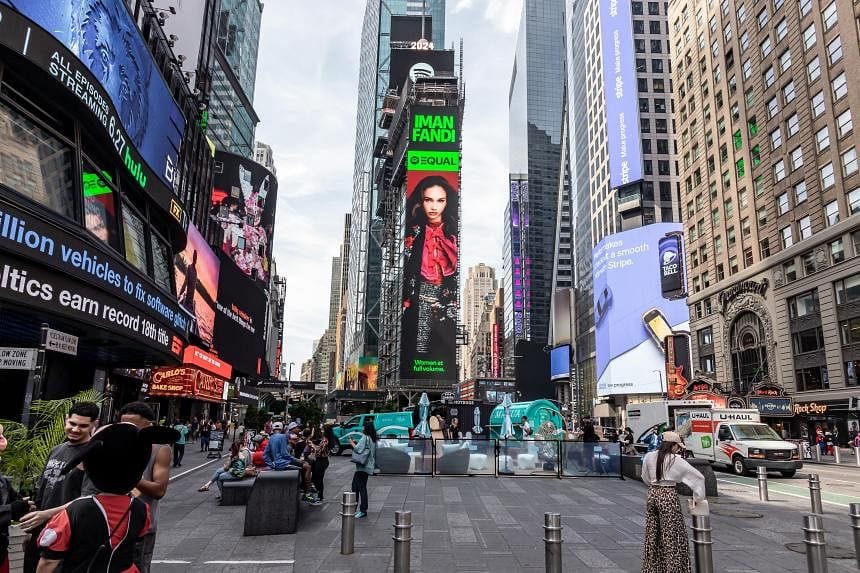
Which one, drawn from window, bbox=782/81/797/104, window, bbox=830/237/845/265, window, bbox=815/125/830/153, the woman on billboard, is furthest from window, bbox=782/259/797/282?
the woman on billboard

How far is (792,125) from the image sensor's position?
45125mm

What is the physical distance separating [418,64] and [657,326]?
6745cm

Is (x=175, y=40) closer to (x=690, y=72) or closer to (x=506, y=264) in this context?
(x=690, y=72)

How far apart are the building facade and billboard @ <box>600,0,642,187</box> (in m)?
23.9

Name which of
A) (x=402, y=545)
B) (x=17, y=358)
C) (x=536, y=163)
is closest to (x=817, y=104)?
(x=402, y=545)

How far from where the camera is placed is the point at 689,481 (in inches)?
267

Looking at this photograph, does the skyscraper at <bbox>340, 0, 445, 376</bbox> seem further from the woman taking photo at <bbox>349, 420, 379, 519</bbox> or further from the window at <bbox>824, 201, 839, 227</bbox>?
the woman taking photo at <bbox>349, 420, 379, 519</bbox>

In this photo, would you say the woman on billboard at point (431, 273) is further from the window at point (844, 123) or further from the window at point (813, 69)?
the window at point (844, 123)

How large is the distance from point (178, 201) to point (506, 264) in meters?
170

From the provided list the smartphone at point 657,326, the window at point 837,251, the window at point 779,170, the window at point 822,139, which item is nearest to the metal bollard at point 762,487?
the window at point 837,251

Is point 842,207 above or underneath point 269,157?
underneath

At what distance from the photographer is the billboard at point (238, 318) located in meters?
49.4

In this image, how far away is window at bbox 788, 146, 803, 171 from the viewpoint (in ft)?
144

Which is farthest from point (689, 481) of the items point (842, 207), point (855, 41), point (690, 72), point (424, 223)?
point (424, 223)
